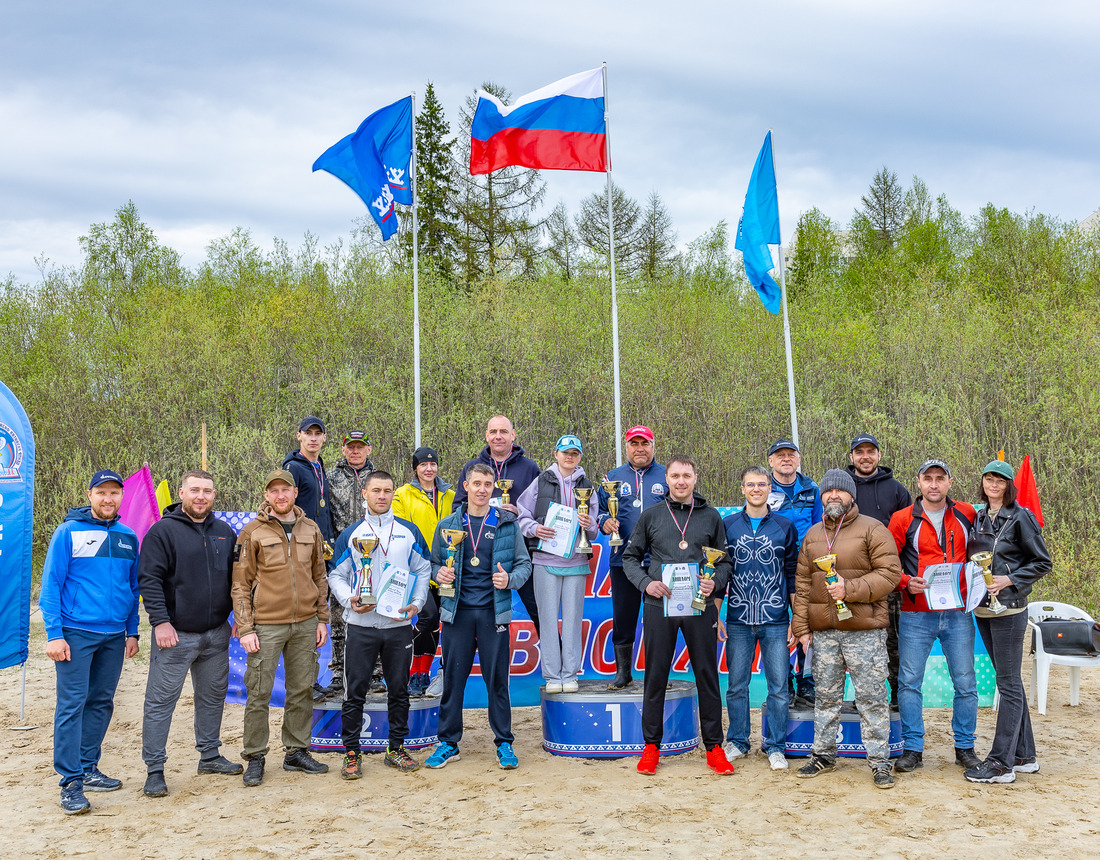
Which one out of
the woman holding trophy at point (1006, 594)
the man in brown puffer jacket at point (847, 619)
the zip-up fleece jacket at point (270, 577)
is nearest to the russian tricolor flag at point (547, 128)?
the zip-up fleece jacket at point (270, 577)

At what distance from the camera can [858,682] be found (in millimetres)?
4883

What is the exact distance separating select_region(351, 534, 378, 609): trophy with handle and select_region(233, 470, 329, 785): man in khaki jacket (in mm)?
362

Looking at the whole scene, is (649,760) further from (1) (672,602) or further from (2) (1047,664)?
(2) (1047,664)

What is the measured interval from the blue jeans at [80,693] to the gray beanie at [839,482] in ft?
14.7

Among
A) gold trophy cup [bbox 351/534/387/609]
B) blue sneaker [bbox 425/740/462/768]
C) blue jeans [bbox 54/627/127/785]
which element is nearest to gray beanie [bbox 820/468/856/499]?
gold trophy cup [bbox 351/534/387/609]

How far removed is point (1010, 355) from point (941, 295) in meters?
2.51

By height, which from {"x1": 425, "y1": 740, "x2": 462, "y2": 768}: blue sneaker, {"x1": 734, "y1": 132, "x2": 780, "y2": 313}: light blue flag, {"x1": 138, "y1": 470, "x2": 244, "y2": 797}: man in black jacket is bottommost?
{"x1": 425, "y1": 740, "x2": 462, "y2": 768}: blue sneaker

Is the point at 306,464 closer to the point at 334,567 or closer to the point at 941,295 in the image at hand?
the point at 334,567

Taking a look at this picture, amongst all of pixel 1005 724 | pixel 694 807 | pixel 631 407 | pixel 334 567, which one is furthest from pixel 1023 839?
pixel 631 407

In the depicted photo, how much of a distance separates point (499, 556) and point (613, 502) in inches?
36.0

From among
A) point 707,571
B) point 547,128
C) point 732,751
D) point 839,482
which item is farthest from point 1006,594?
point 547,128

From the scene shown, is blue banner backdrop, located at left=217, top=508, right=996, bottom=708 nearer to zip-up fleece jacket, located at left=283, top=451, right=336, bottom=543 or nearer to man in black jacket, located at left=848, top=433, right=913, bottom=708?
zip-up fleece jacket, located at left=283, top=451, right=336, bottom=543

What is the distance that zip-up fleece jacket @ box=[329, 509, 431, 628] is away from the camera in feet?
16.6

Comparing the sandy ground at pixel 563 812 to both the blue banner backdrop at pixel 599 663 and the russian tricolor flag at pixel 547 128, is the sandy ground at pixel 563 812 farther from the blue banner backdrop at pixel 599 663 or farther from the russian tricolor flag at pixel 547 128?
the russian tricolor flag at pixel 547 128
